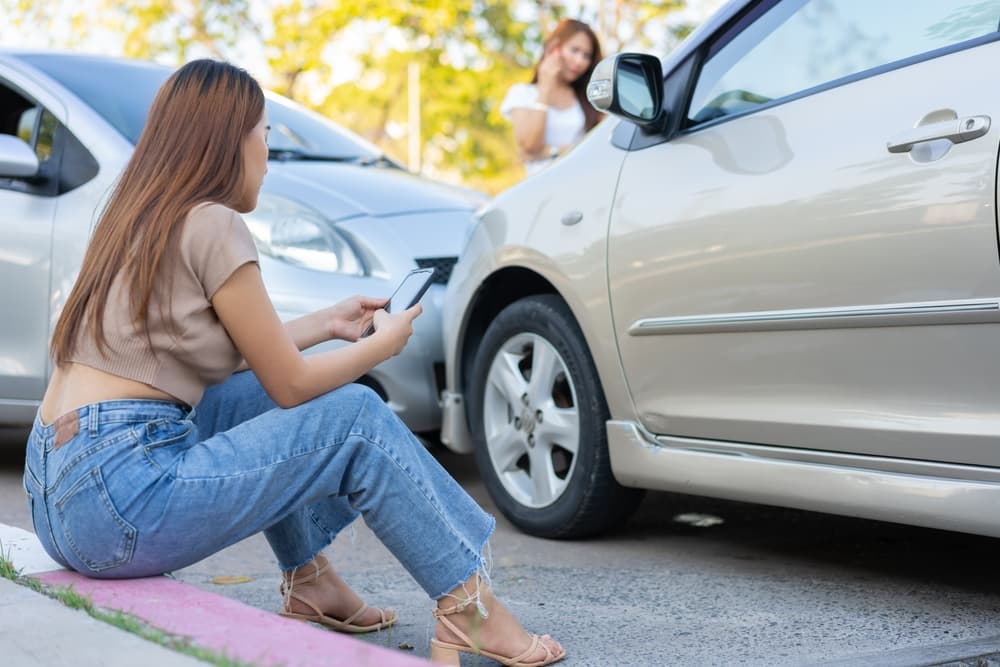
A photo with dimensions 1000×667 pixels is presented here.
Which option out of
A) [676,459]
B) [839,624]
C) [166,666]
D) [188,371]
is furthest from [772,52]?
[166,666]

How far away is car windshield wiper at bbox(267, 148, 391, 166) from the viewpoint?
541 cm

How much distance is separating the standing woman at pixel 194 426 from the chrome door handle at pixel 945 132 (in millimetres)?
1204

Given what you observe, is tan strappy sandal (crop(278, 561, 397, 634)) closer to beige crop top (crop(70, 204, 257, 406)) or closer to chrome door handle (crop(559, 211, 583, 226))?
beige crop top (crop(70, 204, 257, 406))

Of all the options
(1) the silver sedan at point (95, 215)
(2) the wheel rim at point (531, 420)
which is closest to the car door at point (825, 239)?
(2) the wheel rim at point (531, 420)

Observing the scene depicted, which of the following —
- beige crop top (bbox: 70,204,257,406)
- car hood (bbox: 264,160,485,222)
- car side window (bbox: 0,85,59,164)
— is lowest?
car hood (bbox: 264,160,485,222)

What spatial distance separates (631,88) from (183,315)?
161 cm

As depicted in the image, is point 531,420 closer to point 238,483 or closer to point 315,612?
point 315,612

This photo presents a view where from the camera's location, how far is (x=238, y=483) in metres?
2.51

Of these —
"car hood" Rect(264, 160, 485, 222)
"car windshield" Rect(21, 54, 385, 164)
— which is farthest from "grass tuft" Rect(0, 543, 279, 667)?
"car windshield" Rect(21, 54, 385, 164)

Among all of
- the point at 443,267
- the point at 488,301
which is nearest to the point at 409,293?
the point at 488,301

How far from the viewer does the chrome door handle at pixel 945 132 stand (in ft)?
9.04

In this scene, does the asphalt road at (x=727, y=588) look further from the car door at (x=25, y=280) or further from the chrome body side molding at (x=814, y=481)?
the car door at (x=25, y=280)

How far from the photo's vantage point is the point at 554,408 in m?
3.95

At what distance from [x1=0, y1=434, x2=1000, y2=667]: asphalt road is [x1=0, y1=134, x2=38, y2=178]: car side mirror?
1167 mm
